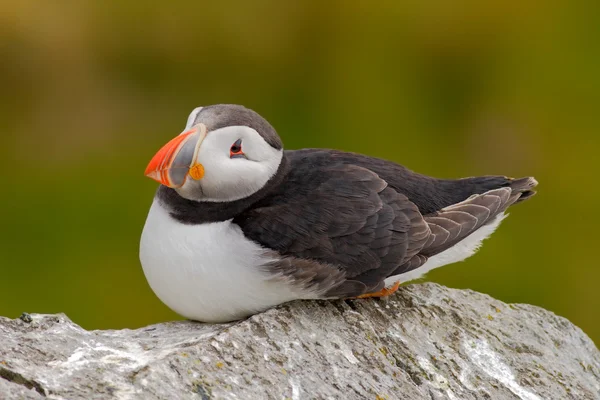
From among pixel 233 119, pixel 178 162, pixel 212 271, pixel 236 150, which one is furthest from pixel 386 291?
pixel 178 162

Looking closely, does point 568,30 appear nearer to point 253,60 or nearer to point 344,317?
point 253,60

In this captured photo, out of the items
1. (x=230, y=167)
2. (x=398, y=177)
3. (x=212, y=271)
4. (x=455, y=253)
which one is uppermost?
(x=230, y=167)

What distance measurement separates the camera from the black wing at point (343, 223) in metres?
4.75

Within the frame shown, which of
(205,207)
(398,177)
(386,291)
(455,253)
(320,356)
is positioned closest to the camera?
(320,356)

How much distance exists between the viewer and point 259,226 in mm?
4719

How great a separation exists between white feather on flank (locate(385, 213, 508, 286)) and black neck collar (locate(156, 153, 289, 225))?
0.89m

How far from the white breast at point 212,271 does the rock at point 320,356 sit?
11cm

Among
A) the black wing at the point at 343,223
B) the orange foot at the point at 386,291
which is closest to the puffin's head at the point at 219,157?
the black wing at the point at 343,223

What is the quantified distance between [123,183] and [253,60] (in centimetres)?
196

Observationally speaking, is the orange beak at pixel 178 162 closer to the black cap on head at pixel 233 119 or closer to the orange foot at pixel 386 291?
the black cap on head at pixel 233 119

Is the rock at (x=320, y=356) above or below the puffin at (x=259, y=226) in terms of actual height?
below

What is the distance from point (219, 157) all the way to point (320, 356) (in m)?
1.05

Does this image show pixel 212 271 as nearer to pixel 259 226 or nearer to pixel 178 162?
pixel 259 226

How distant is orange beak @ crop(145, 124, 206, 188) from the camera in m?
4.54
